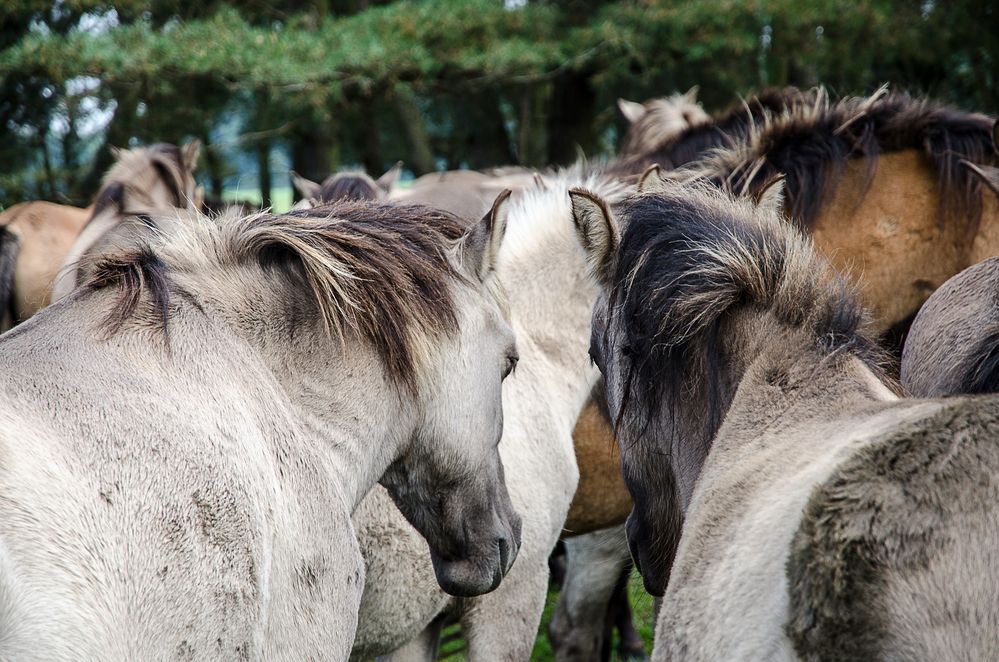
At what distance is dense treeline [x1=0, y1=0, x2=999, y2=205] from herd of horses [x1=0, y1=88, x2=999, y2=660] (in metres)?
5.56

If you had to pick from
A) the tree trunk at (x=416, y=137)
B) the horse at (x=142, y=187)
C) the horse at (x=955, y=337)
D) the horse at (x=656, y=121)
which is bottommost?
the tree trunk at (x=416, y=137)

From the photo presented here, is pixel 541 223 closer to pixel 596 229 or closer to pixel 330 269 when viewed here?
pixel 596 229

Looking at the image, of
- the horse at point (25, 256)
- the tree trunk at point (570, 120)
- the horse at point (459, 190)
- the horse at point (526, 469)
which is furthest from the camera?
the tree trunk at point (570, 120)

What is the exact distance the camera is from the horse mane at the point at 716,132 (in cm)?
507

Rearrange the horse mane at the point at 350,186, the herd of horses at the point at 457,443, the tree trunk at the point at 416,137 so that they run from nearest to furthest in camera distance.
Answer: the herd of horses at the point at 457,443 → the horse mane at the point at 350,186 → the tree trunk at the point at 416,137

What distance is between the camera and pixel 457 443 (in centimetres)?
256

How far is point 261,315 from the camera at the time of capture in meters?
2.33

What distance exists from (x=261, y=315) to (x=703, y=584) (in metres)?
1.18

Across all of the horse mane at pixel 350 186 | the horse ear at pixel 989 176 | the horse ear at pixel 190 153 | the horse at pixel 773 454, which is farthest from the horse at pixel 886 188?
the horse ear at pixel 190 153

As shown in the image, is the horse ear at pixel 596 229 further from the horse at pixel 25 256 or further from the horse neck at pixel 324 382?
the horse at pixel 25 256

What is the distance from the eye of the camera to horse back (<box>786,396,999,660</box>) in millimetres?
1364

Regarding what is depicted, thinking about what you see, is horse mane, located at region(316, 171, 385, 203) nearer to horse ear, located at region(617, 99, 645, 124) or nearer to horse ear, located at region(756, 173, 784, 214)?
horse ear, located at region(756, 173, 784, 214)

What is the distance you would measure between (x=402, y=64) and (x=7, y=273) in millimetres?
3665

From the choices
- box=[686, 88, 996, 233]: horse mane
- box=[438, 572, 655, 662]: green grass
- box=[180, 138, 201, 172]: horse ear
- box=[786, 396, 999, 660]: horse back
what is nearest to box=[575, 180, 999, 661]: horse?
box=[786, 396, 999, 660]: horse back
